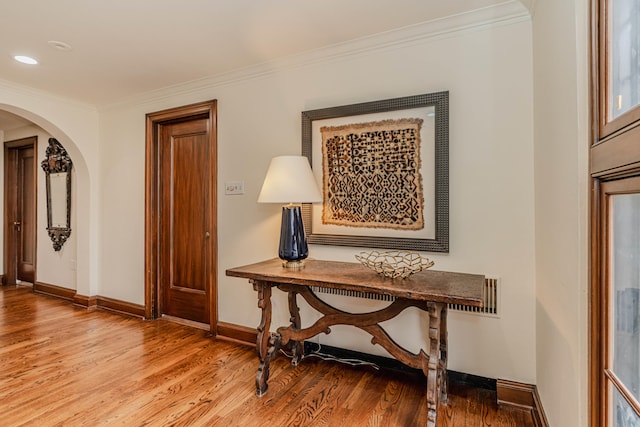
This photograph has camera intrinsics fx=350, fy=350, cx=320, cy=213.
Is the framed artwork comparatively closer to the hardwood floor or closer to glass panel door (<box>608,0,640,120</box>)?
the hardwood floor

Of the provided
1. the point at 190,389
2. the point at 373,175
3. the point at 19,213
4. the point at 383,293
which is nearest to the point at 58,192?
the point at 19,213

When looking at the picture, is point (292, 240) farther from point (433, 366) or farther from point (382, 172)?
point (433, 366)

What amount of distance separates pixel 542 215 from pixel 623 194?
0.85 metres

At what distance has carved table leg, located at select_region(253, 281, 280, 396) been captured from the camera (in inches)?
82.3

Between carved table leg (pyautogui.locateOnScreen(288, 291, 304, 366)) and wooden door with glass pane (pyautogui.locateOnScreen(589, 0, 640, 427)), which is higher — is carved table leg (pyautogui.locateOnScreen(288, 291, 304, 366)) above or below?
below

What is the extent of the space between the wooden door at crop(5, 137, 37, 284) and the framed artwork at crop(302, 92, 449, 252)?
181 inches

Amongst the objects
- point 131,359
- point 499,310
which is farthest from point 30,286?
point 499,310

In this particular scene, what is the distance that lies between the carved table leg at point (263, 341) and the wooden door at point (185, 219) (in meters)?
1.20

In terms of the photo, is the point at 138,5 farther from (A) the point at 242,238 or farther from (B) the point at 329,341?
(B) the point at 329,341

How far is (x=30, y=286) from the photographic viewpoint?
491 centimetres

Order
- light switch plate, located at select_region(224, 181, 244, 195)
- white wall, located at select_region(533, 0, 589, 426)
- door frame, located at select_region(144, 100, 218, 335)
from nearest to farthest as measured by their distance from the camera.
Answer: white wall, located at select_region(533, 0, 589, 426)
light switch plate, located at select_region(224, 181, 244, 195)
door frame, located at select_region(144, 100, 218, 335)

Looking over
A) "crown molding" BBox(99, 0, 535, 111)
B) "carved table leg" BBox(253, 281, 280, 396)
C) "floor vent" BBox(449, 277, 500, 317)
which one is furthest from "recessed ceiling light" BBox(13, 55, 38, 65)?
"floor vent" BBox(449, 277, 500, 317)

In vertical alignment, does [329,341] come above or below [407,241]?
below

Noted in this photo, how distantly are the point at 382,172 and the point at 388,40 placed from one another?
86 centimetres
